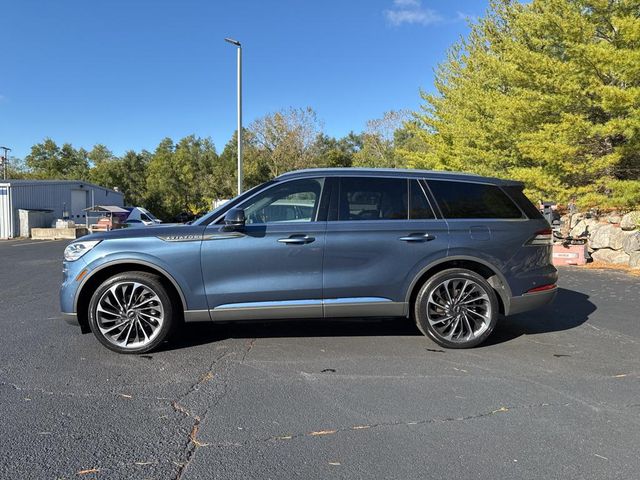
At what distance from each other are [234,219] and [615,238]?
404 inches

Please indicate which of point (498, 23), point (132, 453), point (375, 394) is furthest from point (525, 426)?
point (498, 23)

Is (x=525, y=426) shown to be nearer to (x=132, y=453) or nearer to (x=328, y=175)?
(x=132, y=453)

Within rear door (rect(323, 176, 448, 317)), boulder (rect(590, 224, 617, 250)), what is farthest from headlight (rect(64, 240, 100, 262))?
boulder (rect(590, 224, 617, 250))

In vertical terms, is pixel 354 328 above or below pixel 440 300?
below

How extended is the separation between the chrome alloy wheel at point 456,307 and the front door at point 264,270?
1.22m

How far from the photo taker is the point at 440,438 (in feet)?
9.91

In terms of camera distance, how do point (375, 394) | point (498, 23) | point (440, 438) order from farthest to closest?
point (498, 23)
point (375, 394)
point (440, 438)

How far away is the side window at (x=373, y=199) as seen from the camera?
4.74 m

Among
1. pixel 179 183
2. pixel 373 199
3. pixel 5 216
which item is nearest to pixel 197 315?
pixel 373 199

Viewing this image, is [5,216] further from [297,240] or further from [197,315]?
[297,240]

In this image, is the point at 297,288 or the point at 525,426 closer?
the point at 525,426

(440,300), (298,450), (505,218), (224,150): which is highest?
(224,150)

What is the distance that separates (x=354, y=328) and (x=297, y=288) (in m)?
1.27

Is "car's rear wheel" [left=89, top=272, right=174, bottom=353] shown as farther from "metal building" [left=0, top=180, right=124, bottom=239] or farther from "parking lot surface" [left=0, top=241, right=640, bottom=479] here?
"metal building" [left=0, top=180, right=124, bottom=239]
